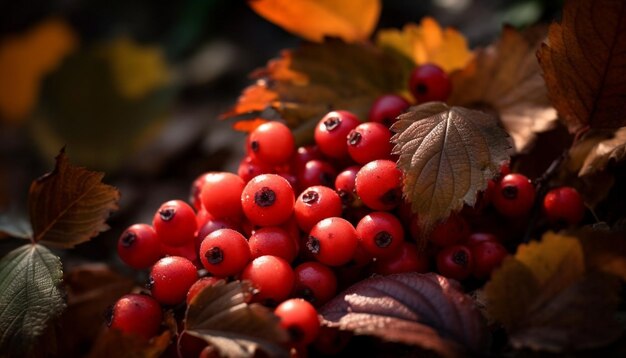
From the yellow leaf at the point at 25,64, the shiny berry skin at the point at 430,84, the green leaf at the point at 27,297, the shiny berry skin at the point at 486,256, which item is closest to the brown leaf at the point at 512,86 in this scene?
the shiny berry skin at the point at 430,84

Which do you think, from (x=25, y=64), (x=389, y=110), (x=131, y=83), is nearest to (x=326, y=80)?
(x=389, y=110)

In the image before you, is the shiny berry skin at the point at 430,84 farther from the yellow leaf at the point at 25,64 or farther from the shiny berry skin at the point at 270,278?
the yellow leaf at the point at 25,64

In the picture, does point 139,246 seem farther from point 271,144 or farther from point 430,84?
point 430,84

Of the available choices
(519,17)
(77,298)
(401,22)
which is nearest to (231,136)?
(401,22)

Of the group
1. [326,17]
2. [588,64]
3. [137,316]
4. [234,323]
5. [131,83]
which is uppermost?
[588,64]

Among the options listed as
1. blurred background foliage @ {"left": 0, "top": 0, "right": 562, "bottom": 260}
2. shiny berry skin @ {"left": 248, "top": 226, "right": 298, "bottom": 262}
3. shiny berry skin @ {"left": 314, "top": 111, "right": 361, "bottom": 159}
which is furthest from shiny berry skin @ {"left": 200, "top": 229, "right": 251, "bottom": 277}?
blurred background foliage @ {"left": 0, "top": 0, "right": 562, "bottom": 260}

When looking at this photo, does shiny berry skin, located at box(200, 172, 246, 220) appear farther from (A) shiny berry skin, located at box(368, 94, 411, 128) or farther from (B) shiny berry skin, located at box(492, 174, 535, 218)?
(B) shiny berry skin, located at box(492, 174, 535, 218)

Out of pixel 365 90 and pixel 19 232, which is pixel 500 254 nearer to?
pixel 365 90
